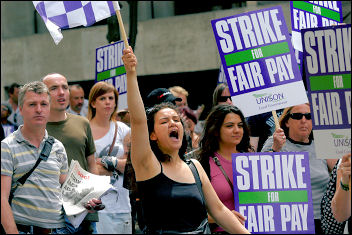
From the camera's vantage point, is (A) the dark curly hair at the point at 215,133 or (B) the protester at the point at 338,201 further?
(A) the dark curly hair at the point at 215,133

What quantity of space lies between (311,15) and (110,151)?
2672mm

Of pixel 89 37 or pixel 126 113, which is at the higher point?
pixel 89 37

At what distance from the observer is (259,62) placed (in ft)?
19.5

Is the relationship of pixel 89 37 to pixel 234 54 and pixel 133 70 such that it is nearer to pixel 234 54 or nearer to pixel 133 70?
pixel 234 54

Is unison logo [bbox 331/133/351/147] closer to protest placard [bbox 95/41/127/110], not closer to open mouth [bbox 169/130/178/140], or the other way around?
open mouth [bbox 169/130/178/140]

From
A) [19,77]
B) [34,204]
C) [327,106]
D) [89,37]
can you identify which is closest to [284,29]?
[327,106]

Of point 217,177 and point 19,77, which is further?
point 19,77

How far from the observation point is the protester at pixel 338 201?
4.36 m

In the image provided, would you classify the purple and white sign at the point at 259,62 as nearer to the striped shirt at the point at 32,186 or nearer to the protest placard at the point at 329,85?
the protest placard at the point at 329,85

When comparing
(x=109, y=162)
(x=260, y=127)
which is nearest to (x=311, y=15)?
(x=260, y=127)

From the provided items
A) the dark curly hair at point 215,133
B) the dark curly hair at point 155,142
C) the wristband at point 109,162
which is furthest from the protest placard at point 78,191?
the wristband at point 109,162

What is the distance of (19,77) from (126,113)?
1245cm

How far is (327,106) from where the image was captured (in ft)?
15.2

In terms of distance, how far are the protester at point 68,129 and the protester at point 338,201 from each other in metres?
1.94
